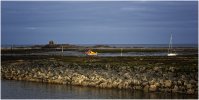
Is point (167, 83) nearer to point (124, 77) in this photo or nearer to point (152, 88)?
point (152, 88)

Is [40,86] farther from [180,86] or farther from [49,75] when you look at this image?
[180,86]

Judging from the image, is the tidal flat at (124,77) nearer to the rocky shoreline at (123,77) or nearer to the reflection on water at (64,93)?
the rocky shoreline at (123,77)

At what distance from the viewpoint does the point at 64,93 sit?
28.3 meters

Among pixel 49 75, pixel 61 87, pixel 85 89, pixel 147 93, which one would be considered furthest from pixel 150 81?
pixel 49 75

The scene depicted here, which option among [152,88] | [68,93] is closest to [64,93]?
[68,93]

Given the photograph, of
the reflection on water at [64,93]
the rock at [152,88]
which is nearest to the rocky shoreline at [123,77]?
the rock at [152,88]

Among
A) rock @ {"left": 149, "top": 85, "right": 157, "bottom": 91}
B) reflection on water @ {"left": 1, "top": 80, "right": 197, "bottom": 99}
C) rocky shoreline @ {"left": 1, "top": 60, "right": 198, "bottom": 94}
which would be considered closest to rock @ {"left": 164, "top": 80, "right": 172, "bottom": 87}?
rocky shoreline @ {"left": 1, "top": 60, "right": 198, "bottom": 94}

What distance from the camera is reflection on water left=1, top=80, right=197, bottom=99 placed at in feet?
88.0

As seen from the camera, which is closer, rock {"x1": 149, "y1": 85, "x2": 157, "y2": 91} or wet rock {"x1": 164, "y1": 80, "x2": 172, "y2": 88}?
rock {"x1": 149, "y1": 85, "x2": 157, "y2": 91}

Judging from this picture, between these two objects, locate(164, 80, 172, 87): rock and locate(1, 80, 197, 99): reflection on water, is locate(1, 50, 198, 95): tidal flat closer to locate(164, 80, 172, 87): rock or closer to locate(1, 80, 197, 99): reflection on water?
locate(164, 80, 172, 87): rock

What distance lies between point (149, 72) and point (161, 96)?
23.6 ft

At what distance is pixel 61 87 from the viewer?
30938 mm

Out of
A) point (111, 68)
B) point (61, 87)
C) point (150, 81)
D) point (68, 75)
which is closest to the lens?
point (150, 81)

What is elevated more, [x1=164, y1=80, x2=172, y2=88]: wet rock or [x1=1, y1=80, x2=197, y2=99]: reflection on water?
[x1=164, y1=80, x2=172, y2=88]: wet rock
